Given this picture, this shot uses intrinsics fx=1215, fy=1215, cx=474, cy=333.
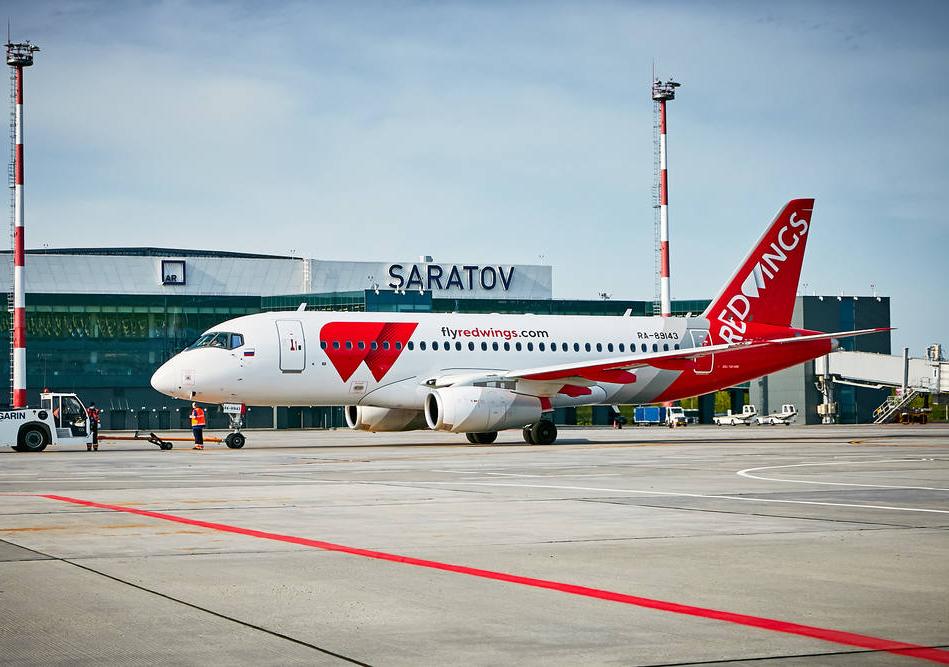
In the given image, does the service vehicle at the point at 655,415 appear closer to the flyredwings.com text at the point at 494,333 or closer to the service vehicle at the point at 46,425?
the flyredwings.com text at the point at 494,333

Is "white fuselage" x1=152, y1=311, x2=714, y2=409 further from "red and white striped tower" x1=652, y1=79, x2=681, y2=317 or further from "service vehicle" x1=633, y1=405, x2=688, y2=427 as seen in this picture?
"service vehicle" x1=633, y1=405, x2=688, y2=427

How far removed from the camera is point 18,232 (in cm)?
5634

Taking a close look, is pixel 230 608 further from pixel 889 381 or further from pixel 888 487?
pixel 889 381

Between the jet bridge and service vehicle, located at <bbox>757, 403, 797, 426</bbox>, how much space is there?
2.53m

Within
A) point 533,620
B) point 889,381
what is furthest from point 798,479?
point 889,381

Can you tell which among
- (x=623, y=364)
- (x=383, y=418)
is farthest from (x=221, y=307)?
(x=623, y=364)

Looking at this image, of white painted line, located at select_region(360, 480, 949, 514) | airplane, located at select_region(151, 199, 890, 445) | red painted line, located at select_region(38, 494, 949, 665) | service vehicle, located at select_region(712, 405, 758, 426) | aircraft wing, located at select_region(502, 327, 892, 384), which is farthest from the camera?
service vehicle, located at select_region(712, 405, 758, 426)

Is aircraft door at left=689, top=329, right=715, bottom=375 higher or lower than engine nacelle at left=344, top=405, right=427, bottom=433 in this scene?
higher

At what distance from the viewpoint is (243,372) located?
3691 cm

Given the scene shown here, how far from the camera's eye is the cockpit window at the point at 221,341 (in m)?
37.1

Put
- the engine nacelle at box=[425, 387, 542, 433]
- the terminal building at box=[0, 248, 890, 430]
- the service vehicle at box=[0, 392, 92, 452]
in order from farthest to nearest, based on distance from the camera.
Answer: the terminal building at box=[0, 248, 890, 430]
the service vehicle at box=[0, 392, 92, 452]
the engine nacelle at box=[425, 387, 542, 433]

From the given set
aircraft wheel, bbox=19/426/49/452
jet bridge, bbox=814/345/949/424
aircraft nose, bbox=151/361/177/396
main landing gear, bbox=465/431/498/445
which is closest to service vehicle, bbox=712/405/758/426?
jet bridge, bbox=814/345/949/424

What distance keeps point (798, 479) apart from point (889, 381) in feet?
203

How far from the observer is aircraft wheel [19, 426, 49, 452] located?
37.4m
